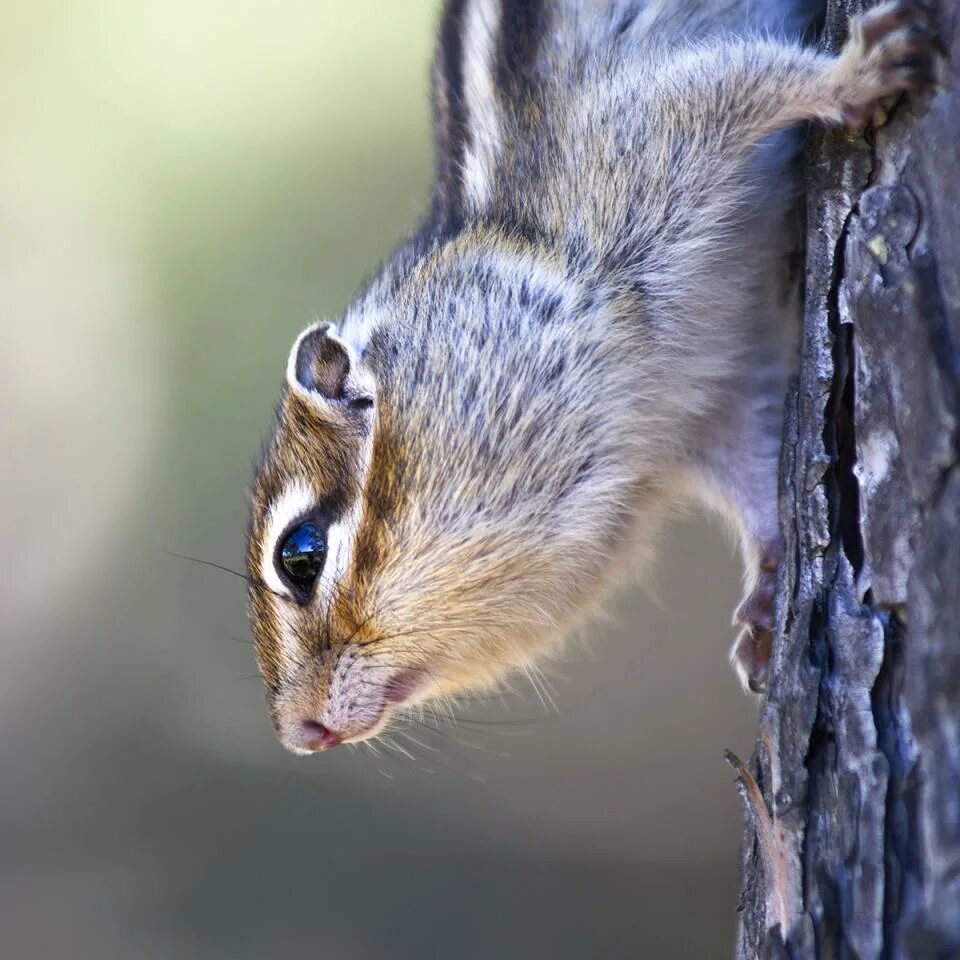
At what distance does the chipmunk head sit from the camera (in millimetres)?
2010

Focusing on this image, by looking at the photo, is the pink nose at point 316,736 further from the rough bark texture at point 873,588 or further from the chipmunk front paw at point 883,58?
the chipmunk front paw at point 883,58

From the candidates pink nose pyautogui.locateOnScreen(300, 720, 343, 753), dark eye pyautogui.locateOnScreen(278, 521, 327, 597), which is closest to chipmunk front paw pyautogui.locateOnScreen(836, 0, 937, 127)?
dark eye pyautogui.locateOnScreen(278, 521, 327, 597)

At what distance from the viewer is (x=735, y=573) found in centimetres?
418

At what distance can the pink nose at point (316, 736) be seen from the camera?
2.16m

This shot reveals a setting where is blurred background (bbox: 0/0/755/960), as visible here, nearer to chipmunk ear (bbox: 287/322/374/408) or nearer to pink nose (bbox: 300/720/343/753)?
pink nose (bbox: 300/720/343/753)

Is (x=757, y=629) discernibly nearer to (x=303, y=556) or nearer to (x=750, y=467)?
(x=750, y=467)

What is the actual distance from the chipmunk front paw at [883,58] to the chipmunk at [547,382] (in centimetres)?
22

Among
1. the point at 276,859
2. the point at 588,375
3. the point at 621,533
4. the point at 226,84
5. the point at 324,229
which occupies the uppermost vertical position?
the point at 226,84

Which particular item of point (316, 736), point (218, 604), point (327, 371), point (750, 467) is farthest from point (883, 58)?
point (218, 604)

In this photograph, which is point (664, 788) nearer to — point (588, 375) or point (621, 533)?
point (621, 533)

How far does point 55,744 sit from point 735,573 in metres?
2.55

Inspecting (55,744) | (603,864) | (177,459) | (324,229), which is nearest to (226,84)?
(324,229)

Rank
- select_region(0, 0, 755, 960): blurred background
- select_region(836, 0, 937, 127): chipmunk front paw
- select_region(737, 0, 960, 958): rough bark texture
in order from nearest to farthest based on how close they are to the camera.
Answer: select_region(737, 0, 960, 958): rough bark texture < select_region(836, 0, 937, 127): chipmunk front paw < select_region(0, 0, 755, 960): blurred background

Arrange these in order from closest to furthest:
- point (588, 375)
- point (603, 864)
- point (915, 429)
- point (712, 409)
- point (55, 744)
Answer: point (915, 429)
point (588, 375)
point (712, 409)
point (603, 864)
point (55, 744)
